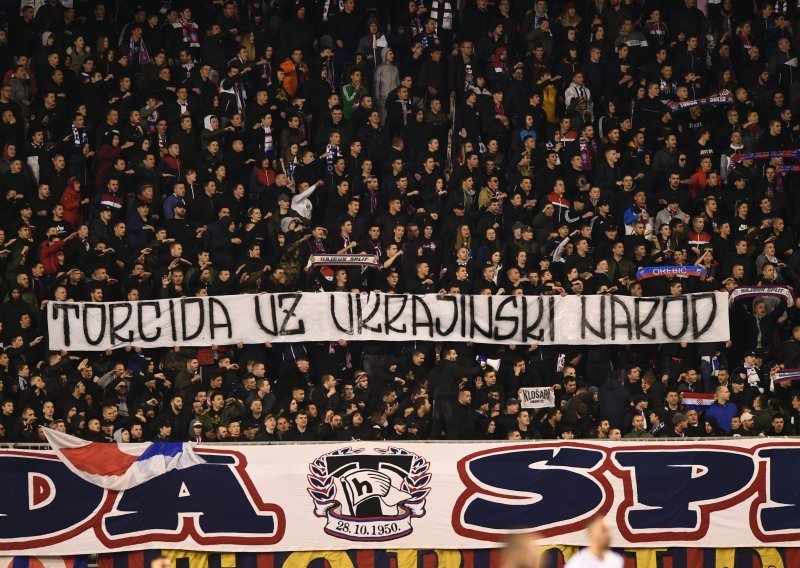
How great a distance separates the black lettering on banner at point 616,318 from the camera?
21.3 metres

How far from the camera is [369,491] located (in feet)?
61.4

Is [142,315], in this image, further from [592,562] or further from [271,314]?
[592,562]

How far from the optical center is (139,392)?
20422 mm

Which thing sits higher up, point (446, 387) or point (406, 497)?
point (446, 387)

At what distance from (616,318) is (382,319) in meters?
3.26

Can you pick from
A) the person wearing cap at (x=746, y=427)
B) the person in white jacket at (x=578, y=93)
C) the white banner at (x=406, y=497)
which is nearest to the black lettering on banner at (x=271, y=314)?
the white banner at (x=406, y=497)

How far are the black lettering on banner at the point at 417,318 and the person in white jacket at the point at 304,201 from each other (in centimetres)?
261

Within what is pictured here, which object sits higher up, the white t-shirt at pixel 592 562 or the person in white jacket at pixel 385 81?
the person in white jacket at pixel 385 81

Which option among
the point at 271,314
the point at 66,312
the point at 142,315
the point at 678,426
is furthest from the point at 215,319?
the point at 678,426

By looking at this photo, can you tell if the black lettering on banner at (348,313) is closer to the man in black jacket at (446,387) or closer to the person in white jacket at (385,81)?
the man in black jacket at (446,387)

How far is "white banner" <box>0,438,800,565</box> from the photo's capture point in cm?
1878

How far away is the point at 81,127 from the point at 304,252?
4.41m

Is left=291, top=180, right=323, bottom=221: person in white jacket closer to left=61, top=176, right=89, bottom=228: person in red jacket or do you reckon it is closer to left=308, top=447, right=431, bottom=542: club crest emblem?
left=61, top=176, right=89, bottom=228: person in red jacket

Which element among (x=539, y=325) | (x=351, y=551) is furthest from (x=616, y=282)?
(x=351, y=551)
